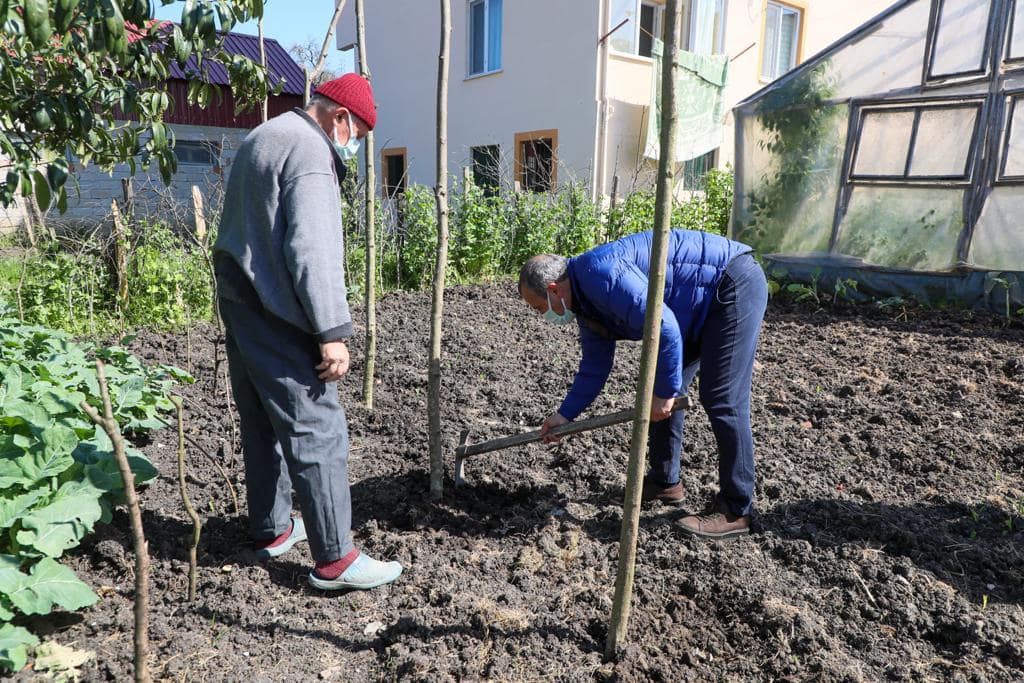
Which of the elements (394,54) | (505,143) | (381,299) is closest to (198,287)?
(381,299)

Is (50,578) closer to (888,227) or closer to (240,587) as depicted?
(240,587)

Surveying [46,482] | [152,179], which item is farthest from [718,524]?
[152,179]

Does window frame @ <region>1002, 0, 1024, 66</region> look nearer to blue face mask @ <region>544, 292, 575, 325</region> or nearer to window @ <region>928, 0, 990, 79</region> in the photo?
window @ <region>928, 0, 990, 79</region>

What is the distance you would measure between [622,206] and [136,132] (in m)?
7.36

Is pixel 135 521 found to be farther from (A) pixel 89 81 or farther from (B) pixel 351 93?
(A) pixel 89 81

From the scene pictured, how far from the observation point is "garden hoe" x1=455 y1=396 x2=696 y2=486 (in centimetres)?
268

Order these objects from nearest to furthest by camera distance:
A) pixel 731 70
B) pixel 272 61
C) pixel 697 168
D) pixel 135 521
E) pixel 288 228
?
pixel 135 521, pixel 288 228, pixel 731 70, pixel 697 168, pixel 272 61

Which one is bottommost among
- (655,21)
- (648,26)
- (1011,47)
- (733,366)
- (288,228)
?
(733,366)

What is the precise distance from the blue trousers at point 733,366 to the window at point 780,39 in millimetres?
11310

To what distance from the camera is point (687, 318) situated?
2.80 metres

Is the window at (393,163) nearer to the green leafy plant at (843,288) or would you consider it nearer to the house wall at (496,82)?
the house wall at (496,82)

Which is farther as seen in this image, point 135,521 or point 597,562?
point 597,562

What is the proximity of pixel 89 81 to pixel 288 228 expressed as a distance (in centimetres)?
92

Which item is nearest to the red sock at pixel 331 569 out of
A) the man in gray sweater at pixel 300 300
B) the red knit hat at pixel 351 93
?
the man in gray sweater at pixel 300 300
